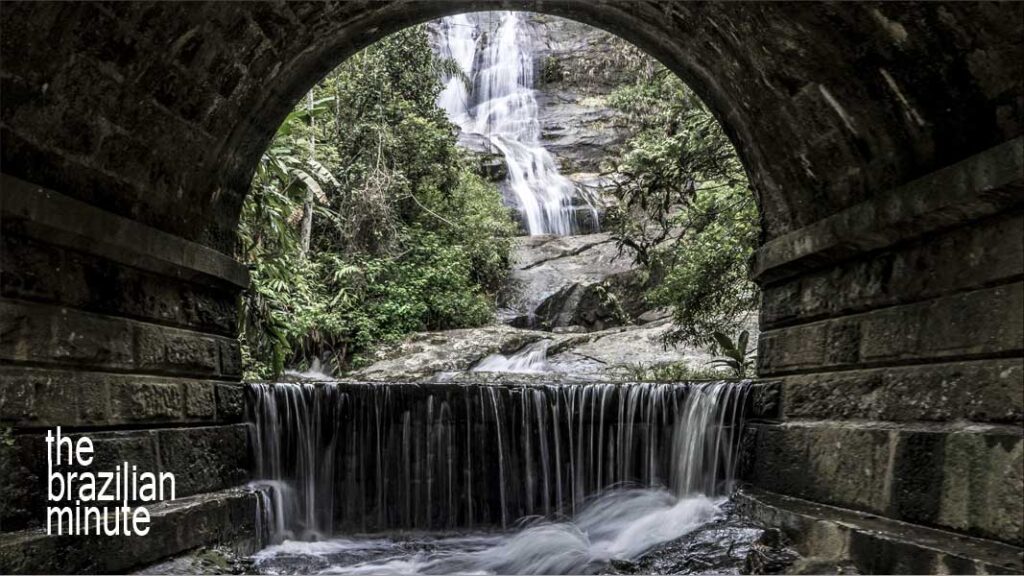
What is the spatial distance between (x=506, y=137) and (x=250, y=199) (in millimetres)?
19224

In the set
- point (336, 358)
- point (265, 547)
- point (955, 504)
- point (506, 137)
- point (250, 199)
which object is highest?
point (506, 137)

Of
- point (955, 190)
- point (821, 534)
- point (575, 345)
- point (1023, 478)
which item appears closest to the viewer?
point (1023, 478)

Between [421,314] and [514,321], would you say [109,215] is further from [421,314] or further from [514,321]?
[514,321]

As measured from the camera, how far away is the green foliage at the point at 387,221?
15.0m

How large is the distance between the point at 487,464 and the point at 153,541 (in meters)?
3.64

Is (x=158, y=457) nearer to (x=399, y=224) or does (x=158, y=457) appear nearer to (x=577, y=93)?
(x=399, y=224)

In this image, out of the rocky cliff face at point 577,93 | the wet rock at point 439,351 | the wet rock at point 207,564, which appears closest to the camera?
the wet rock at point 207,564

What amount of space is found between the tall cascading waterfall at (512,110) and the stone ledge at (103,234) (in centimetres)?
1673

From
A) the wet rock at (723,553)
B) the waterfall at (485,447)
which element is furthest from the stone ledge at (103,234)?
the wet rock at (723,553)

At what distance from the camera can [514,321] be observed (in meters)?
17.6

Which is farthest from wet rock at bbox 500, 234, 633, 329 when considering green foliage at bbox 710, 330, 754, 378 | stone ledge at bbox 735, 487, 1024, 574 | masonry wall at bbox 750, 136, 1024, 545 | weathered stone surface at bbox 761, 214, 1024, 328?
stone ledge at bbox 735, 487, 1024, 574

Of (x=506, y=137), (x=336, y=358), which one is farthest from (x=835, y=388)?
(x=506, y=137)

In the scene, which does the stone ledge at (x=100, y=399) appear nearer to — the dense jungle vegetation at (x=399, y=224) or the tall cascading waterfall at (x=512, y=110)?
the dense jungle vegetation at (x=399, y=224)

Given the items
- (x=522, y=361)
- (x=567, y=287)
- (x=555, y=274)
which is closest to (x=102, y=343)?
(x=522, y=361)
